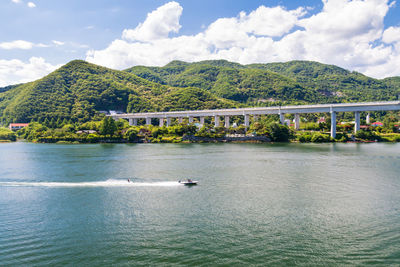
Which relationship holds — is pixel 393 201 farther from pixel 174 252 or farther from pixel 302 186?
pixel 174 252

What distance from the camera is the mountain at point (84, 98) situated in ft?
417

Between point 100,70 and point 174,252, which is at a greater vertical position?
point 100,70

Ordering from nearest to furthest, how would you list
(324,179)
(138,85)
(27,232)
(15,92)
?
1. (27,232)
2. (324,179)
3. (15,92)
4. (138,85)

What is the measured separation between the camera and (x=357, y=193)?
26.0 m

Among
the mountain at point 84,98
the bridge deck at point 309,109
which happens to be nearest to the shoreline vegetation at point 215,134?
the bridge deck at point 309,109

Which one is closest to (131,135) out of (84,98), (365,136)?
(365,136)

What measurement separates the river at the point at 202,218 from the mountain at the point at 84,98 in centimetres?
10137

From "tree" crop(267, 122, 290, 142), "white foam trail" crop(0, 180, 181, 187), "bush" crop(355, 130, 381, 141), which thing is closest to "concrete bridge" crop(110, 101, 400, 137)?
"bush" crop(355, 130, 381, 141)

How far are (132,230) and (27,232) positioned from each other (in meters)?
6.37

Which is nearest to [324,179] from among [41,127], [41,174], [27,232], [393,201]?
[393,201]

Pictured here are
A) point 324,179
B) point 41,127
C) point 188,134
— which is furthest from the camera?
point 41,127

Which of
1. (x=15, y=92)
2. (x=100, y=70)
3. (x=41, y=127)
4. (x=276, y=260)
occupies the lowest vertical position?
(x=276, y=260)

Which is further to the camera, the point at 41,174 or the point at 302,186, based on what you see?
the point at 41,174

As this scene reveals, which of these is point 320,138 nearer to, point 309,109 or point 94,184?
point 309,109
